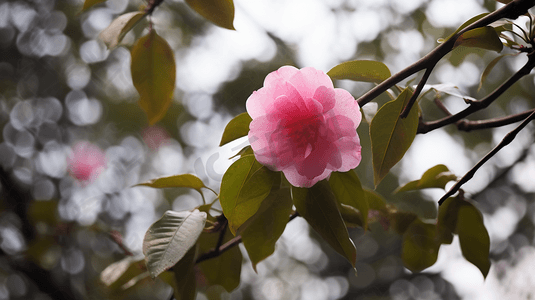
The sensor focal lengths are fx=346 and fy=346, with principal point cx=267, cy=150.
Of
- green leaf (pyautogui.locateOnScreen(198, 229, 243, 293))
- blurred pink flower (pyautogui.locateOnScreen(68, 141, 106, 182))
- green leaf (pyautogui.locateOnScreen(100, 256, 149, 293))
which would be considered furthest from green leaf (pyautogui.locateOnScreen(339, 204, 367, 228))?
blurred pink flower (pyautogui.locateOnScreen(68, 141, 106, 182))

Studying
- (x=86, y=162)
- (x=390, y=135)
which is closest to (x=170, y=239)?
(x=390, y=135)

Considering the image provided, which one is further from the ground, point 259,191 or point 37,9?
point 259,191

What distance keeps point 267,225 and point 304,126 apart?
0.09 metres

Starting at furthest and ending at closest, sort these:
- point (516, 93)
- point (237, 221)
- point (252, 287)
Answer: point (252, 287) → point (516, 93) → point (237, 221)

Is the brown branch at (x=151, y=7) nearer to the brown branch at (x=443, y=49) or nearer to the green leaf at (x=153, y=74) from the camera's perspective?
the green leaf at (x=153, y=74)

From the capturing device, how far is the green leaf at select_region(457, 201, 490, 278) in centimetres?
→ 31

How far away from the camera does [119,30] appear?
0.37m

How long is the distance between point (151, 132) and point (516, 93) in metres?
1.64

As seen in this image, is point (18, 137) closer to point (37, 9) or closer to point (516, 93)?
point (37, 9)

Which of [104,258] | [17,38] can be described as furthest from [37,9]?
[104,258]

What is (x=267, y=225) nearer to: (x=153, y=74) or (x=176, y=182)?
(x=176, y=182)

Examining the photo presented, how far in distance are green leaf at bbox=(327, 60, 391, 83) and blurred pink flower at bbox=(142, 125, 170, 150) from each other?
161 centimetres

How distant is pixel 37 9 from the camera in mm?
1654

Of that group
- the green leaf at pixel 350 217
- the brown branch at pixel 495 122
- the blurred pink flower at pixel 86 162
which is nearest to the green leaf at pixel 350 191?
the green leaf at pixel 350 217
